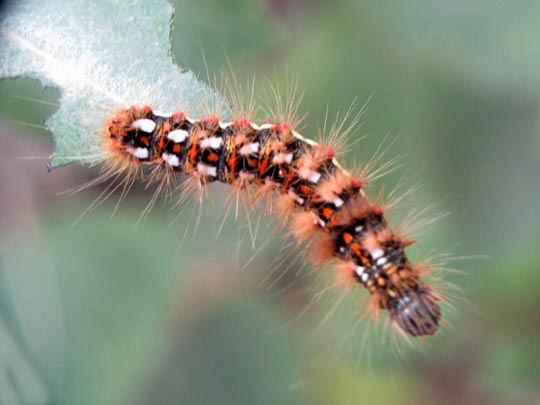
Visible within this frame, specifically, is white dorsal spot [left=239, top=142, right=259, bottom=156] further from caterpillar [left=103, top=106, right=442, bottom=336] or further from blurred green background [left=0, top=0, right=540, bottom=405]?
blurred green background [left=0, top=0, right=540, bottom=405]

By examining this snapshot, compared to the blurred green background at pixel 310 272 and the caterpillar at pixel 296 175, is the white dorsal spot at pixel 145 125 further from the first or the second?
the blurred green background at pixel 310 272

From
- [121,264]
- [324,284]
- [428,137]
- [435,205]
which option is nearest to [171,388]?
[121,264]

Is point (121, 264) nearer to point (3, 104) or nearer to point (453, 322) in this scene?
point (3, 104)

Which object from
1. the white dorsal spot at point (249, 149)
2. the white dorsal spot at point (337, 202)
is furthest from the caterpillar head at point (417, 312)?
the white dorsal spot at point (249, 149)

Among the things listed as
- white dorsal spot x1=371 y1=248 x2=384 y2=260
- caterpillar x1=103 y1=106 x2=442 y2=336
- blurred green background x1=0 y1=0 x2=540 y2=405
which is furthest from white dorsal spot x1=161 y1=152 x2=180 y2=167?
white dorsal spot x1=371 y1=248 x2=384 y2=260

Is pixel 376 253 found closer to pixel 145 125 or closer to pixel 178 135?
pixel 178 135

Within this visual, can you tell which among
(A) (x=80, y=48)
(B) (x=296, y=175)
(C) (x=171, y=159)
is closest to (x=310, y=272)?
(B) (x=296, y=175)

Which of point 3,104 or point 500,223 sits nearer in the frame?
point 3,104
